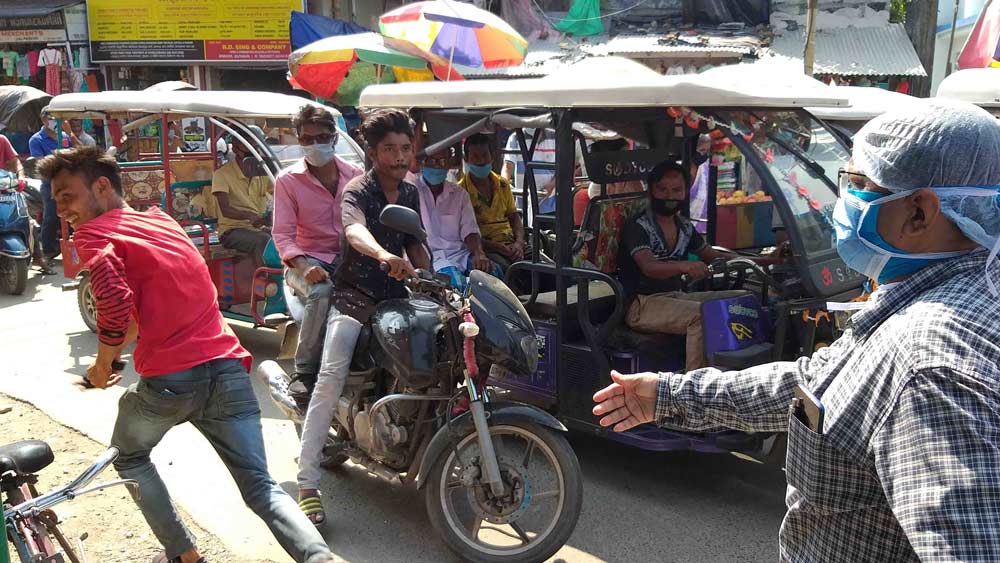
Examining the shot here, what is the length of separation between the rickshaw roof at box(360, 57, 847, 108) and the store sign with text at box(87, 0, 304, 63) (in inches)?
548

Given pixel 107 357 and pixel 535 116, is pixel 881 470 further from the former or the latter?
pixel 535 116

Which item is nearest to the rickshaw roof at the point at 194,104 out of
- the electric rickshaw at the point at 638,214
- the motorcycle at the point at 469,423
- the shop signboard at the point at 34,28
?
the electric rickshaw at the point at 638,214

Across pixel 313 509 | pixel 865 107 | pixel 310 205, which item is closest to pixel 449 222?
pixel 310 205

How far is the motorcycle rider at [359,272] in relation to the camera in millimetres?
4086

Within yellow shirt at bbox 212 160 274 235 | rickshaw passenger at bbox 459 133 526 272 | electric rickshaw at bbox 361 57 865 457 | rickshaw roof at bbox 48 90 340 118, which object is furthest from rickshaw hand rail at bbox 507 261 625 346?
yellow shirt at bbox 212 160 274 235

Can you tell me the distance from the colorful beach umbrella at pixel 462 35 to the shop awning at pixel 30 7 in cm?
1169

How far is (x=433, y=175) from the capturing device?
580 centimetres

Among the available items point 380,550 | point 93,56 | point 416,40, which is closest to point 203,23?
point 93,56

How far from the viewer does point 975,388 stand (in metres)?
1.23

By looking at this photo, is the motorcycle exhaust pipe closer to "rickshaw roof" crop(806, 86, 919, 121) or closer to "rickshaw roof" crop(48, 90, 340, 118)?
"rickshaw roof" crop(48, 90, 340, 118)

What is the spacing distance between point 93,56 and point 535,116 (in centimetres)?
1679

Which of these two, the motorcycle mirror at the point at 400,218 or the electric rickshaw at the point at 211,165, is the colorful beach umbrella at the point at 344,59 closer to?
the electric rickshaw at the point at 211,165

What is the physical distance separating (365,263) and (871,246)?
301 cm

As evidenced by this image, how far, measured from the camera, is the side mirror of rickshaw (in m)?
7.68
